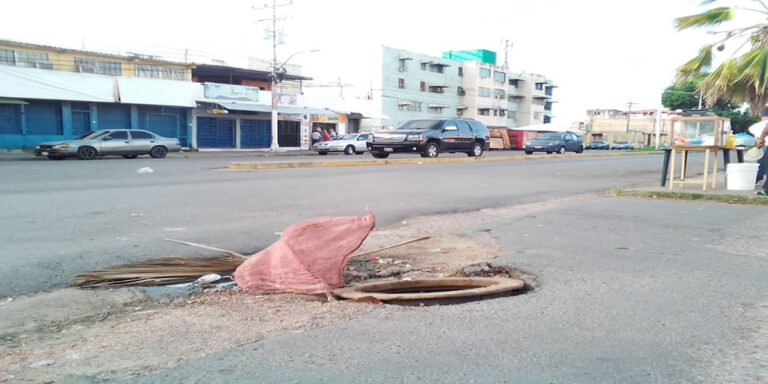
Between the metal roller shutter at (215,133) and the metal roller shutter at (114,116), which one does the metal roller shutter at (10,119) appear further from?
the metal roller shutter at (215,133)

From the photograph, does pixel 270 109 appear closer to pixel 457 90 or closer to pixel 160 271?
pixel 160 271

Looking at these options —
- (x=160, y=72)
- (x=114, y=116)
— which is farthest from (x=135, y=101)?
(x=160, y=72)

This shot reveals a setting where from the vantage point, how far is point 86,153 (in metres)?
22.2

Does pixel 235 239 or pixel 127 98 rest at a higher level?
pixel 127 98

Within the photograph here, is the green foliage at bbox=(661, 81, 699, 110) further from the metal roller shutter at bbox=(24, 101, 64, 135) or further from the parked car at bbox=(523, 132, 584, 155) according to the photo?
the metal roller shutter at bbox=(24, 101, 64, 135)

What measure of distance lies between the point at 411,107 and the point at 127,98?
39.3 m

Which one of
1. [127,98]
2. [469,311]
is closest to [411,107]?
[127,98]

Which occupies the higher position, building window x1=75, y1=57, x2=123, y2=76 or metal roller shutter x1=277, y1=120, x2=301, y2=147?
building window x1=75, y1=57, x2=123, y2=76

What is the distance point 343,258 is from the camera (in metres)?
4.28

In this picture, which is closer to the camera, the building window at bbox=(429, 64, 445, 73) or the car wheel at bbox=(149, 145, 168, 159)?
the car wheel at bbox=(149, 145, 168, 159)

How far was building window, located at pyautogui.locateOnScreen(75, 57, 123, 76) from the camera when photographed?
3409 cm

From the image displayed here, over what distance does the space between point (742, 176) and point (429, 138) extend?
11581 mm

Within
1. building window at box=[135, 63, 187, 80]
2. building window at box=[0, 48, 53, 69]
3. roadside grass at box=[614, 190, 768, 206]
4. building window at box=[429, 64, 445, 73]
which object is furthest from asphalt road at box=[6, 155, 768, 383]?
building window at box=[429, 64, 445, 73]

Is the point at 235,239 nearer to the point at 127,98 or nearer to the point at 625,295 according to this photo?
the point at 625,295
